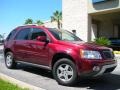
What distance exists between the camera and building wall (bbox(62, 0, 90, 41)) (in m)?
24.3

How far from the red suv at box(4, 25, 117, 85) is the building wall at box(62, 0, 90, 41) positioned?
14391mm

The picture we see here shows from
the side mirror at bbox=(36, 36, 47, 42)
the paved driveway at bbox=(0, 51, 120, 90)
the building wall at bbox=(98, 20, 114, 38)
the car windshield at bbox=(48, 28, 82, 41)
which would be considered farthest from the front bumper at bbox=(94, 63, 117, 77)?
the building wall at bbox=(98, 20, 114, 38)

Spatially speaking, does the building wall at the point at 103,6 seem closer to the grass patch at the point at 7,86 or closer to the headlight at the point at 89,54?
the headlight at the point at 89,54

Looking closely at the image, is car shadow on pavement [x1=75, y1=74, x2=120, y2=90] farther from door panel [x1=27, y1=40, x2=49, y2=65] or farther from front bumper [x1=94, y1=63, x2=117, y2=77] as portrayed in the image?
door panel [x1=27, y1=40, x2=49, y2=65]

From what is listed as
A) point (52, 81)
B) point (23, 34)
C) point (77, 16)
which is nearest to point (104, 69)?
point (52, 81)

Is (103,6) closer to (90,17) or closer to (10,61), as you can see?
(90,17)

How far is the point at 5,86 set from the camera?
23.5ft

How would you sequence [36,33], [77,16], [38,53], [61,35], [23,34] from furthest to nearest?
[77,16]
[23,34]
[36,33]
[61,35]
[38,53]

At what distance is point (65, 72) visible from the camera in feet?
26.5

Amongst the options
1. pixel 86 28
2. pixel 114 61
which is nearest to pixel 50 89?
pixel 114 61

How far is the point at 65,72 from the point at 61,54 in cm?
55

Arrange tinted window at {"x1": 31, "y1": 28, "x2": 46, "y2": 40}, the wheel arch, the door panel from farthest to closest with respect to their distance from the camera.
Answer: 1. tinted window at {"x1": 31, "y1": 28, "x2": 46, "y2": 40}
2. the door panel
3. the wheel arch

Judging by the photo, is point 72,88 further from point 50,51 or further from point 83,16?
point 83,16

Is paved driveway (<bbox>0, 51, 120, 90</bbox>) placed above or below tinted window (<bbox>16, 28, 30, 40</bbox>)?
below
